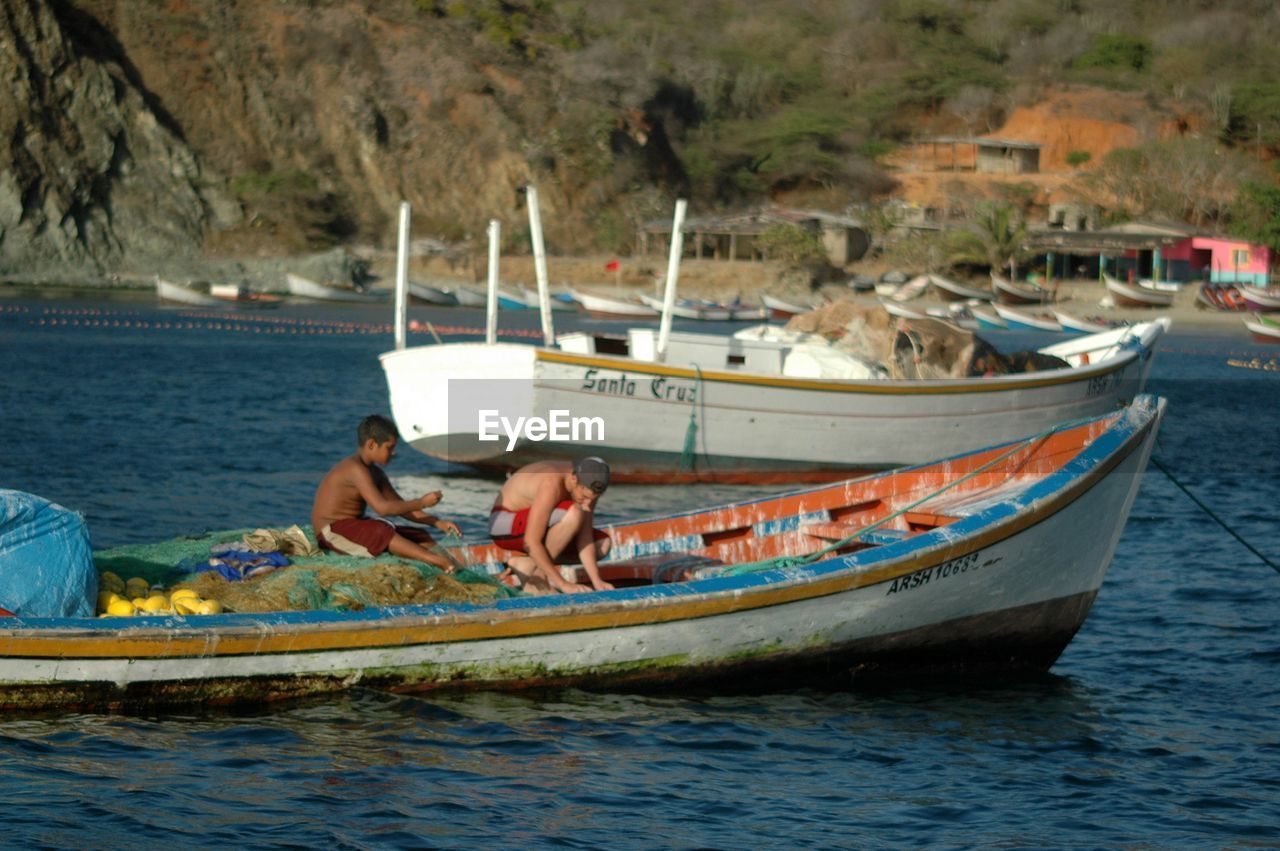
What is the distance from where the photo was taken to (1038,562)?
448 inches

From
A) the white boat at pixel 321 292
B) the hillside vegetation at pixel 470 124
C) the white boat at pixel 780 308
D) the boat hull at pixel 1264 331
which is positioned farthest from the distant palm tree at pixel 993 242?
the white boat at pixel 321 292

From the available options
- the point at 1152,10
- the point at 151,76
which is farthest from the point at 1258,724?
the point at 1152,10

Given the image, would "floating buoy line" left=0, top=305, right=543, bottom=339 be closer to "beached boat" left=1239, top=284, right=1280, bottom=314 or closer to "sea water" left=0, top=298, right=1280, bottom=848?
"beached boat" left=1239, top=284, right=1280, bottom=314

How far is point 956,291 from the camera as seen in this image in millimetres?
72562

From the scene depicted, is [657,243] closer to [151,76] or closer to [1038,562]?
[151,76]

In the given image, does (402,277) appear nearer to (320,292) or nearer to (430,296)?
(430,296)

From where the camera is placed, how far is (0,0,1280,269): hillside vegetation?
79.1 m

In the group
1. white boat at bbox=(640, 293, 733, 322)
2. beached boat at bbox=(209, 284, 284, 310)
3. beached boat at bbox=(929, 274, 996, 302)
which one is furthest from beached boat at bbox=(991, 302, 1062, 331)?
beached boat at bbox=(209, 284, 284, 310)

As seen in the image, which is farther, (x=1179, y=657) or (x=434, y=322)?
(x=434, y=322)

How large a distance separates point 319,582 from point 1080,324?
5488cm

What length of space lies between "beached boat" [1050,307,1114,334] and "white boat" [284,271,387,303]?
106 feet

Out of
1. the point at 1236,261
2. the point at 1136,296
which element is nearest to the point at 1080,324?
the point at 1136,296

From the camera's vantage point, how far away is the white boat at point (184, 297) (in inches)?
2672

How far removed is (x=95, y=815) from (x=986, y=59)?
12401cm
